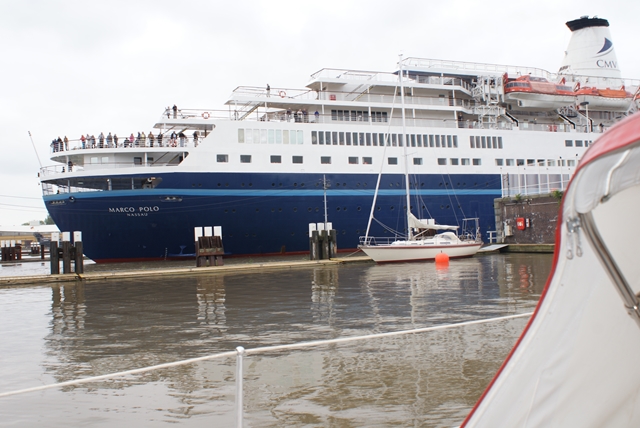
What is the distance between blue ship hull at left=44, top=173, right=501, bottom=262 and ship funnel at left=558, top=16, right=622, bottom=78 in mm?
18589

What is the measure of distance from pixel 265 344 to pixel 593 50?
1561 inches

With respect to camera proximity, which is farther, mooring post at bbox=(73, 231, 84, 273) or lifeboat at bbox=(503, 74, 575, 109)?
lifeboat at bbox=(503, 74, 575, 109)

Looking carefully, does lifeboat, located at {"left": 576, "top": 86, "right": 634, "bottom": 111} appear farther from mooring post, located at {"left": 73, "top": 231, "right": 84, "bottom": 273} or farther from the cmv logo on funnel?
mooring post, located at {"left": 73, "top": 231, "right": 84, "bottom": 273}

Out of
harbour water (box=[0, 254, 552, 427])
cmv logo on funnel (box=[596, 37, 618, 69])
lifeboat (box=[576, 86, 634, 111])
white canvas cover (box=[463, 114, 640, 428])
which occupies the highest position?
cmv logo on funnel (box=[596, 37, 618, 69])

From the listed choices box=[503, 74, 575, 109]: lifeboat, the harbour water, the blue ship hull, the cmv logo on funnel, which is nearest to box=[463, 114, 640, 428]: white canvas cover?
the harbour water

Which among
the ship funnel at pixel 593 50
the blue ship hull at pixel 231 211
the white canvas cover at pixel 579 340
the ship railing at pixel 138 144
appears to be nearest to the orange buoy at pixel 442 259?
the blue ship hull at pixel 231 211

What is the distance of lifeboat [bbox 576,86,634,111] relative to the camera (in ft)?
116

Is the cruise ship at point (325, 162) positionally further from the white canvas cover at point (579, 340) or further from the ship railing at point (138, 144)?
the white canvas cover at point (579, 340)

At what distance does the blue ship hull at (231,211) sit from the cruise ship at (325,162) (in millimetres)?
56

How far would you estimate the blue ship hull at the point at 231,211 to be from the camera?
85.6 feet

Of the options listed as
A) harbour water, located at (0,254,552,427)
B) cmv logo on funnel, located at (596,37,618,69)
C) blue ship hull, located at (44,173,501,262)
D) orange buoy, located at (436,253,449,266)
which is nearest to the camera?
harbour water, located at (0,254,552,427)

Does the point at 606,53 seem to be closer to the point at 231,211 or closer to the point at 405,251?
the point at 405,251

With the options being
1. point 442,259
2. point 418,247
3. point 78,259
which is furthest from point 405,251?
point 78,259

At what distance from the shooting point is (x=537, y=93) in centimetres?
3400
